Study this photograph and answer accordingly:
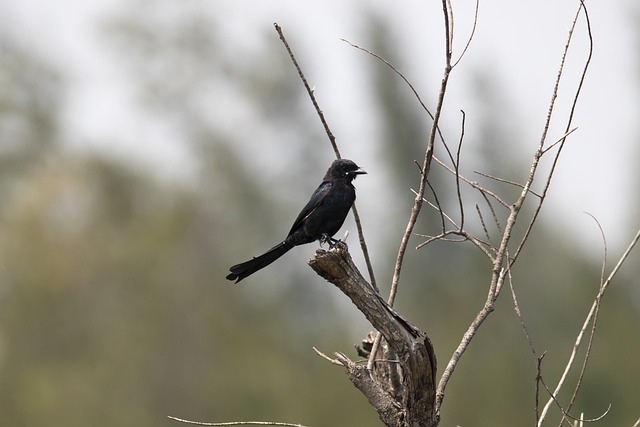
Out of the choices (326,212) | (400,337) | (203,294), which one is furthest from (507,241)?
(203,294)

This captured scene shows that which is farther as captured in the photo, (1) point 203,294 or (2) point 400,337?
(1) point 203,294

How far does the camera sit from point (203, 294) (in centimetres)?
Result: 2548

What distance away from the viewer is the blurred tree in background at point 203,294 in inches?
882

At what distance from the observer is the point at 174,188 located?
88.2 ft

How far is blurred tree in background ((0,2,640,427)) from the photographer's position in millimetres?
22391

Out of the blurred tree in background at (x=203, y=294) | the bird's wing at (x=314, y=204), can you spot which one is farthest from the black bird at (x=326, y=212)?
the blurred tree in background at (x=203, y=294)

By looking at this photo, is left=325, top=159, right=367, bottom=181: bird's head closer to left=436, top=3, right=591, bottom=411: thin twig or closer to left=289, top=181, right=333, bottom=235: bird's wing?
left=289, top=181, right=333, bottom=235: bird's wing

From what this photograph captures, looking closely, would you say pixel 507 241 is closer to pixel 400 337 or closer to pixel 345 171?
pixel 400 337

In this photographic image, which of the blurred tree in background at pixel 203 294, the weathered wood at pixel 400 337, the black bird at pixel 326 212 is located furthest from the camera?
the blurred tree in background at pixel 203 294

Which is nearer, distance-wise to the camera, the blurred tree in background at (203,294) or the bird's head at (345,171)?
the bird's head at (345,171)

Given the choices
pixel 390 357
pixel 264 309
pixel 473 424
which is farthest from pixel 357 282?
pixel 264 309

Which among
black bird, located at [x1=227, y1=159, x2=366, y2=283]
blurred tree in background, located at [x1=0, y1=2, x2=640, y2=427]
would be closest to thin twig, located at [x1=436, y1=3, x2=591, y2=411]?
black bird, located at [x1=227, y1=159, x2=366, y2=283]

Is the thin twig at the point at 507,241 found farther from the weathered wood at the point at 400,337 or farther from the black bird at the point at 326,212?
the black bird at the point at 326,212

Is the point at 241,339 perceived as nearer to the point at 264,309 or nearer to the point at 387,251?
the point at 264,309
